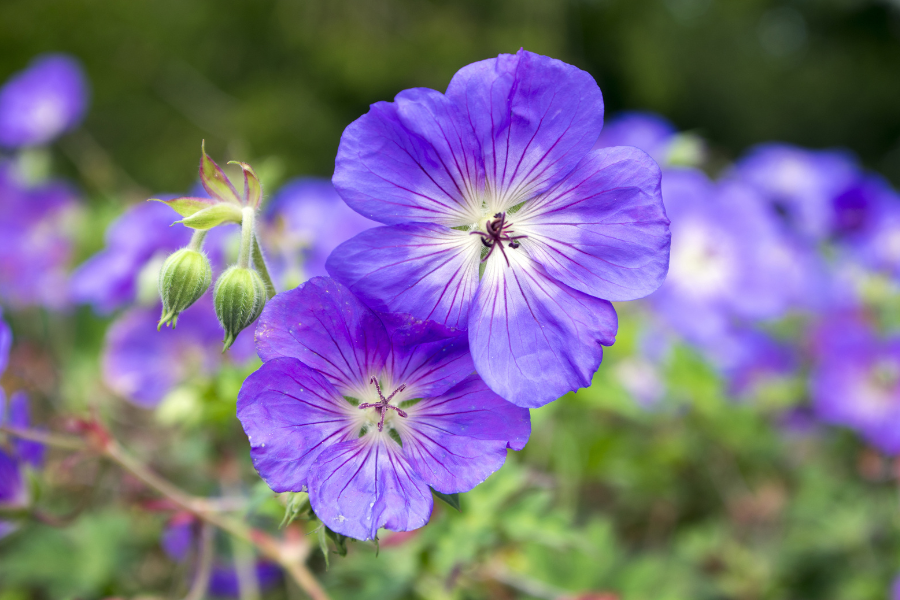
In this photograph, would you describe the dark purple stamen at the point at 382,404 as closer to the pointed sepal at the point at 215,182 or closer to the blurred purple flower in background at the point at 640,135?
the pointed sepal at the point at 215,182

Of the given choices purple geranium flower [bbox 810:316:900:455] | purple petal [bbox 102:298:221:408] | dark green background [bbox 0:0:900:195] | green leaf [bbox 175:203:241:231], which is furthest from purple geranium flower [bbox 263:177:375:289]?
dark green background [bbox 0:0:900:195]

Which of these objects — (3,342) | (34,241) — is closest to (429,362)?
(3,342)

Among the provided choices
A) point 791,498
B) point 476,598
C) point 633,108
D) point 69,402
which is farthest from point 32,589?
point 633,108

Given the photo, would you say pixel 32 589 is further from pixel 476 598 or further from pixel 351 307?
pixel 351 307

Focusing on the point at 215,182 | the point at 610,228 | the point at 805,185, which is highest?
the point at 805,185

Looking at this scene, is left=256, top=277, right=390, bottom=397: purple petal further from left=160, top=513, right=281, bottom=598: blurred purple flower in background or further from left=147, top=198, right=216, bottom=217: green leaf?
left=160, top=513, right=281, bottom=598: blurred purple flower in background

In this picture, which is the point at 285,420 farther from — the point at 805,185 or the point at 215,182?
the point at 805,185
